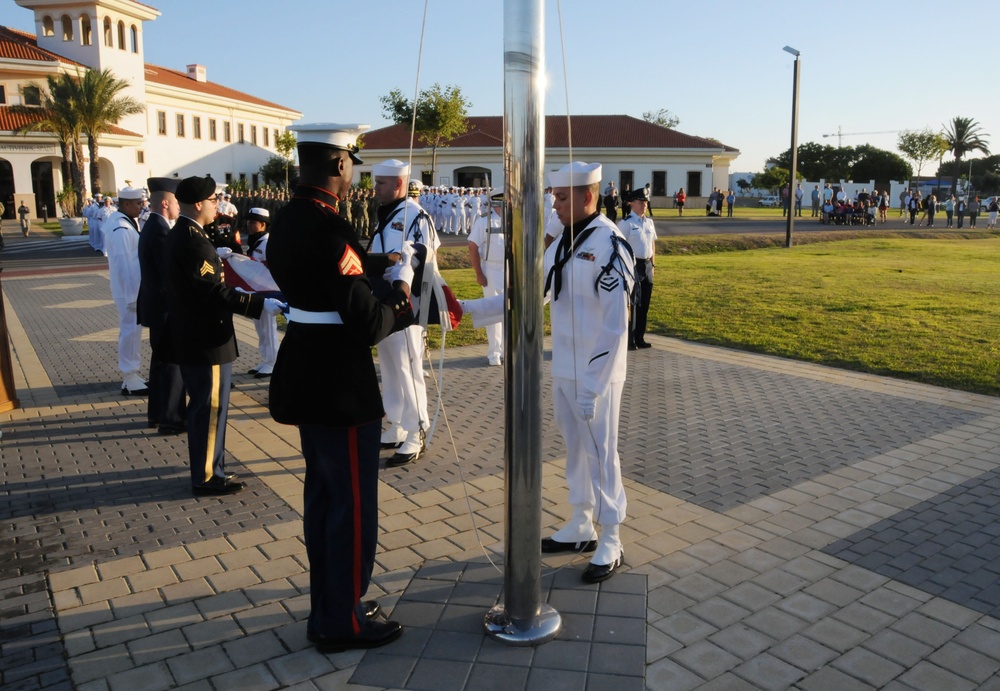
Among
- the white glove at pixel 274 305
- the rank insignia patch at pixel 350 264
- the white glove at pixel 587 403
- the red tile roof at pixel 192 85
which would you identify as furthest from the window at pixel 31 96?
the white glove at pixel 587 403

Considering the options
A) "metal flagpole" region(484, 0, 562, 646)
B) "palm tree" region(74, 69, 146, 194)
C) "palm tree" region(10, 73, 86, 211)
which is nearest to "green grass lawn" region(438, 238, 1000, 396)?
"metal flagpole" region(484, 0, 562, 646)

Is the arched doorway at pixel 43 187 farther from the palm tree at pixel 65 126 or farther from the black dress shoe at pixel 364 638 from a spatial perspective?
the black dress shoe at pixel 364 638

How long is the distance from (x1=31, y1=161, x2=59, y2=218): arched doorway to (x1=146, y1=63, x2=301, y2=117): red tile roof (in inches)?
588

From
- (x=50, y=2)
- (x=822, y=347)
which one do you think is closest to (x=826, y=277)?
(x=822, y=347)

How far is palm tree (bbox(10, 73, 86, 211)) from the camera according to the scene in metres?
44.9

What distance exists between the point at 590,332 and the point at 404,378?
98.6 inches

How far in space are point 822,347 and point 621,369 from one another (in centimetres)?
758

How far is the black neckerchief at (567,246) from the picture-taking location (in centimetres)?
438

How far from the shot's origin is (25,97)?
50.2 metres

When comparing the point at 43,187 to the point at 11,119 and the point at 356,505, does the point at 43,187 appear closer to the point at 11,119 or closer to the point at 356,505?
the point at 11,119

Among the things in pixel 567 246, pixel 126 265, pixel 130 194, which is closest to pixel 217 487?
pixel 567 246

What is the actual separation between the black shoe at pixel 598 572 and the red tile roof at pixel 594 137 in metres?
58.8

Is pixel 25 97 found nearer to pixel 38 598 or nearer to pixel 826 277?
pixel 826 277

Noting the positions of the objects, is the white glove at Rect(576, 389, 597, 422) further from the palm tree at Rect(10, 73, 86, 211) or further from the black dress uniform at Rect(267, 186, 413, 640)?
the palm tree at Rect(10, 73, 86, 211)
